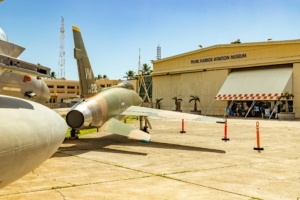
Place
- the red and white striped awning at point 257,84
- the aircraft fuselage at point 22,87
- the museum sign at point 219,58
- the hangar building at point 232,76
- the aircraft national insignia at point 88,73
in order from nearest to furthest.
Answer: the aircraft fuselage at point 22,87 < the aircraft national insignia at point 88,73 < the red and white striped awning at point 257,84 < the hangar building at point 232,76 < the museum sign at point 219,58

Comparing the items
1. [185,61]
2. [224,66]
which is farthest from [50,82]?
[224,66]

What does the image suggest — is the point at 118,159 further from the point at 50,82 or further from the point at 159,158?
the point at 50,82

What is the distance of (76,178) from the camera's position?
7676 millimetres

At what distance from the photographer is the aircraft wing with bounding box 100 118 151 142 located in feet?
39.8

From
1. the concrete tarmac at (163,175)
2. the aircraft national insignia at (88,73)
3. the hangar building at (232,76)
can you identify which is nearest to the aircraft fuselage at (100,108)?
the aircraft national insignia at (88,73)

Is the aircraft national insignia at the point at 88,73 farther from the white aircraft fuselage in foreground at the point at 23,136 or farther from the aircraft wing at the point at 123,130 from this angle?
the white aircraft fuselage in foreground at the point at 23,136

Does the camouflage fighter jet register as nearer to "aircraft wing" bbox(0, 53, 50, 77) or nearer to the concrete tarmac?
the concrete tarmac

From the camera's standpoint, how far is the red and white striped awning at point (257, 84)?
37.5 m

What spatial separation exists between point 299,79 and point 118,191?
3575cm

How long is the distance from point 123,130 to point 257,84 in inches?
1204

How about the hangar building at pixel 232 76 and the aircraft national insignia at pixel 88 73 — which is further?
the hangar building at pixel 232 76

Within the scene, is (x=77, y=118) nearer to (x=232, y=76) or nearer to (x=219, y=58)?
(x=232, y=76)

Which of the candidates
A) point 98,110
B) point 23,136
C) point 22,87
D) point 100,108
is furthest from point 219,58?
point 23,136

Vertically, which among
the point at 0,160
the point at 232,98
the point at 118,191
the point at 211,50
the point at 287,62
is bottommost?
the point at 118,191
